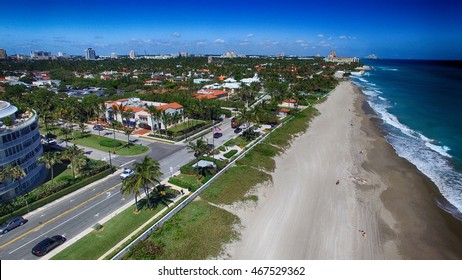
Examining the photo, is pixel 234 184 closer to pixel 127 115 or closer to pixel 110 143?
pixel 110 143

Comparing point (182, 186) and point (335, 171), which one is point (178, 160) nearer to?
point (182, 186)

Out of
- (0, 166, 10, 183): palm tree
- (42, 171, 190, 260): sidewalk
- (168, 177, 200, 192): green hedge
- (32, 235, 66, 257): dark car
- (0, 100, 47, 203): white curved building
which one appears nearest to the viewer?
(32, 235, 66, 257): dark car

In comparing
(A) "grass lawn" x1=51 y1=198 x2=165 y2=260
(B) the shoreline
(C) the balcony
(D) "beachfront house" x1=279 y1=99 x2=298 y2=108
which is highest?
(C) the balcony

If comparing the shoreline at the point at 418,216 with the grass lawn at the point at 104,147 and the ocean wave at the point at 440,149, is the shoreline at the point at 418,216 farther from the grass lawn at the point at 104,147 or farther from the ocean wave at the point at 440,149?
the grass lawn at the point at 104,147

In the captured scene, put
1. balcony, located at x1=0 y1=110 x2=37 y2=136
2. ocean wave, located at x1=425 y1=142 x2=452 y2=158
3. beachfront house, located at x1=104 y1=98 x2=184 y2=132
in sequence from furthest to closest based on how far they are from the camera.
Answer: beachfront house, located at x1=104 y1=98 x2=184 y2=132
ocean wave, located at x1=425 y1=142 x2=452 y2=158
balcony, located at x1=0 y1=110 x2=37 y2=136

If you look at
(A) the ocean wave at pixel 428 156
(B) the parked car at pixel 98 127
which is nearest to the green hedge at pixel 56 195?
(B) the parked car at pixel 98 127

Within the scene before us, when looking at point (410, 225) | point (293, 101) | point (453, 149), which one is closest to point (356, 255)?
point (410, 225)

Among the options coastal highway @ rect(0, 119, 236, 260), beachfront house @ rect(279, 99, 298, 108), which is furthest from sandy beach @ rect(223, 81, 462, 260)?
beachfront house @ rect(279, 99, 298, 108)

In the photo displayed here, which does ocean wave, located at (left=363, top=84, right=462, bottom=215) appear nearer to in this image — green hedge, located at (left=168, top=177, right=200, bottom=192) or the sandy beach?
the sandy beach
